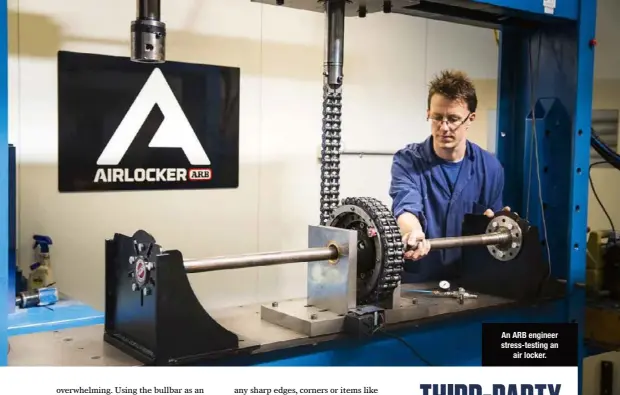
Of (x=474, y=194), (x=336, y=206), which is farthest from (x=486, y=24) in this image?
(x=336, y=206)

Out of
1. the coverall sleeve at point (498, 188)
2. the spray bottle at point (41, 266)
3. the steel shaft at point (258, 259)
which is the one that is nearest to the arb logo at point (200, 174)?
the spray bottle at point (41, 266)

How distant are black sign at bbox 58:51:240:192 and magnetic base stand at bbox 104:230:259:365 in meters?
0.84

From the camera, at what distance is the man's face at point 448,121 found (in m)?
1.58

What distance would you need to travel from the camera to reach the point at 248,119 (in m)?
2.00

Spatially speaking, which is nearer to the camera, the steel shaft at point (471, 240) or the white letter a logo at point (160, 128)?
the steel shaft at point (471, 240)

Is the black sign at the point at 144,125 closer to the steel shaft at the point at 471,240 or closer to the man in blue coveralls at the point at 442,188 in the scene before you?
the man in blue coveralls at the point at 442,188

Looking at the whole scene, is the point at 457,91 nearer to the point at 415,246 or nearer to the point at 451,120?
the point at 451,120

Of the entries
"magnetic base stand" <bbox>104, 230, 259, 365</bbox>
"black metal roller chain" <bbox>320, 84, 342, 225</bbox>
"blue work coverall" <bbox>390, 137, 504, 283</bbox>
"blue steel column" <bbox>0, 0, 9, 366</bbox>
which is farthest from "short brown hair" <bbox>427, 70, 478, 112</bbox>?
"blue steel column" <bbox>0, 0, 9, 366</bbox>

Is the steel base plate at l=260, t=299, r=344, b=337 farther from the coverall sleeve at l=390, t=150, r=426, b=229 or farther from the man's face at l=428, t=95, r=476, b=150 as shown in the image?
the man's face at l=428, t=95, r=476, b=150

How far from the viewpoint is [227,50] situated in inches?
76.5

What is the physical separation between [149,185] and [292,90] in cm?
54

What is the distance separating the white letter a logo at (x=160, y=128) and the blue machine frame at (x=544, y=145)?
82cm

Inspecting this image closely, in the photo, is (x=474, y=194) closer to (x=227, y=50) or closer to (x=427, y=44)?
(x=227, y=50)

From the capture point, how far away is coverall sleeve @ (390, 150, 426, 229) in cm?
148
